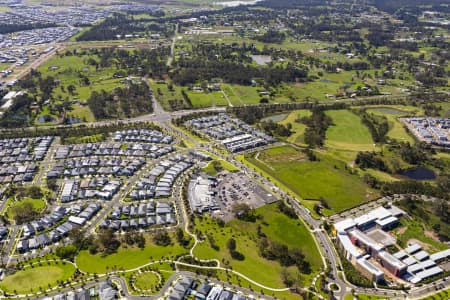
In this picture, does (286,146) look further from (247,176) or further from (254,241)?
(254,241)

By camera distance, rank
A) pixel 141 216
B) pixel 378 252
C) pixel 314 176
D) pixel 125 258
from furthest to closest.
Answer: pixel 314 176
pixel 141 216
pixel 378 252
pixel 125 258

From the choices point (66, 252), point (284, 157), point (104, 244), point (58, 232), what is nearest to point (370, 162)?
point (284, 157)

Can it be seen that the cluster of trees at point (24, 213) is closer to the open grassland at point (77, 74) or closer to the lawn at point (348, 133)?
the open grassland at point (77, 74)

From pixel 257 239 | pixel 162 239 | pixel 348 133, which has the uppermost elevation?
pixel 348 133

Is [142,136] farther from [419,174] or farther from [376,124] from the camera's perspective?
[419,174]

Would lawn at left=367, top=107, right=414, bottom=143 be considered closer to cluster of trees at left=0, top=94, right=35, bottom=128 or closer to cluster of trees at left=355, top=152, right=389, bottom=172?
cluster of trees at left=355, top=152, right=389, bottom=172

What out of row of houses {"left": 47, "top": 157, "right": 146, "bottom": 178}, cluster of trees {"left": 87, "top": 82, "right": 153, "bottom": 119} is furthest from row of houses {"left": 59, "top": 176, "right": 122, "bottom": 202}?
cluster of trees {"left": 87, "top": 82, "right": 153, "bottom": 119}

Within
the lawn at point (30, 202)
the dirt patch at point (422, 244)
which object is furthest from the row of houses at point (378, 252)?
the lawn at point (30, 202)
